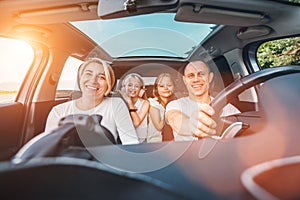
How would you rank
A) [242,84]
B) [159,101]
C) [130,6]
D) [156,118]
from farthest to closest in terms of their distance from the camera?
[159,101], [156,118], [242,84], [130,6]

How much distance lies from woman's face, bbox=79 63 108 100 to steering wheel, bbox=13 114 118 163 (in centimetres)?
72

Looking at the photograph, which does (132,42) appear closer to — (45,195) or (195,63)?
(195,63)

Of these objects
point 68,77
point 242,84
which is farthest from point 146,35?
point 68,77

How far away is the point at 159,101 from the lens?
2.23 m

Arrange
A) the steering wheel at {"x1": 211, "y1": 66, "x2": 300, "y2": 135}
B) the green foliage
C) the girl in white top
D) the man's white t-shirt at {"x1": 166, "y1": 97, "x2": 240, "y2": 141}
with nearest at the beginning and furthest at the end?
the steering wheel at {"x1": 211, "y1": 66, "x2": 300, "y2": 135}, the man's white t-shirt at {"x1": 166, "y1": 97, "x2": 240, "y2": 141}, the girl in white top, the green foliage

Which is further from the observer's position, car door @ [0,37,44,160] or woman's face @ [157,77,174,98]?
woman's face @ [157,77,174,98]

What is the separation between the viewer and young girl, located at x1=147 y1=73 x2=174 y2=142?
193cm

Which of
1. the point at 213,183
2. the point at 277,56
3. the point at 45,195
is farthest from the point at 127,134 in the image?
→ the point at 277,56

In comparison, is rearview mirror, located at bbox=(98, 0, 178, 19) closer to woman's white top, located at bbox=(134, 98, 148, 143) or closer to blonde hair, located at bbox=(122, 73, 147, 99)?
woman's white top, located at bbox=(134, 98, 148, 143)

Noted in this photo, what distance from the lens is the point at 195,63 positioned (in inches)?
82.1

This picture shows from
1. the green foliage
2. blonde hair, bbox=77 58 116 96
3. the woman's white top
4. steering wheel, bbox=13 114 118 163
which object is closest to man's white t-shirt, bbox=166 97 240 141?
the woman's white top

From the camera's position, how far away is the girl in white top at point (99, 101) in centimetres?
168

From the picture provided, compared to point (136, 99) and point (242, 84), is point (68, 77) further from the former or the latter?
point (242, 84)

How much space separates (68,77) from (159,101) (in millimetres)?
691
